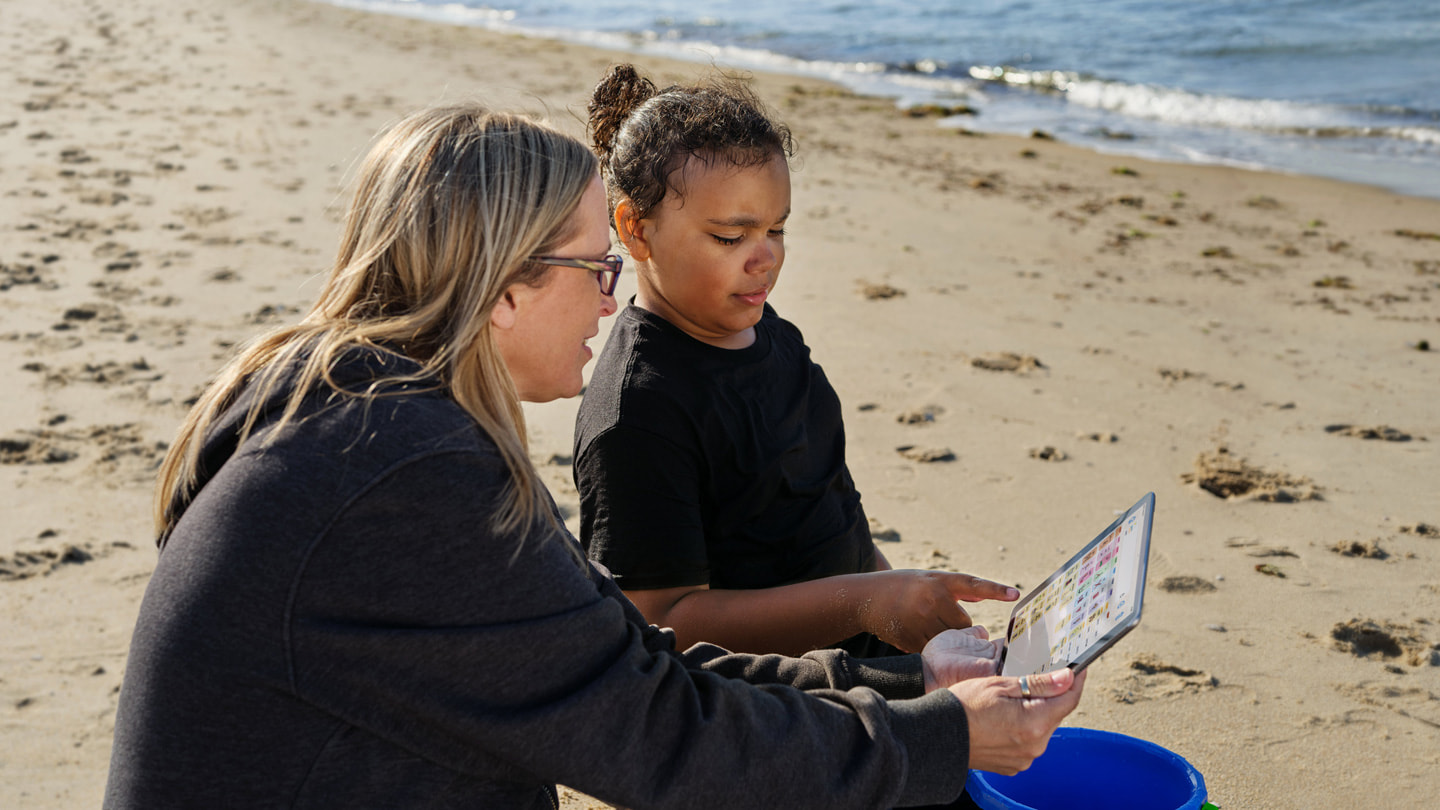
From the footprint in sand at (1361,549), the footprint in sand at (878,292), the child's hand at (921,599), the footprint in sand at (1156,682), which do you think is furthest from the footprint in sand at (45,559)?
the footprint in sand at (1361,549)

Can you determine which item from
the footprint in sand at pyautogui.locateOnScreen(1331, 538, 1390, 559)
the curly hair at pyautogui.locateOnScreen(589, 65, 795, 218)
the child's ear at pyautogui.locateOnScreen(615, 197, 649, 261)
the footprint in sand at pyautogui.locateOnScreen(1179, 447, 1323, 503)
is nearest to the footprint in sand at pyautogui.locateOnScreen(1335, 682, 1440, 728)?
the footprint in sand at pyautogui.locateOnScreen(1331, 538, 1390, 559)

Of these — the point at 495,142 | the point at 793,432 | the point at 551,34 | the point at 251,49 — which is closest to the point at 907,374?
the point at 793,432

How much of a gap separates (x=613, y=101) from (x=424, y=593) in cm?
151

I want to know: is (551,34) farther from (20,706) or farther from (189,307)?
(20,706)

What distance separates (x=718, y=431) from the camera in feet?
7.39

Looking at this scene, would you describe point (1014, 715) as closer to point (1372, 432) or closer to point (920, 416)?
point (920, 416)

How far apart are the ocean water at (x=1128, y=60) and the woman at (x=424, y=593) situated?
9.00 meters

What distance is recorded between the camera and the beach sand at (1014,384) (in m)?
3.05

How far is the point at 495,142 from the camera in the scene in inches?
58.5

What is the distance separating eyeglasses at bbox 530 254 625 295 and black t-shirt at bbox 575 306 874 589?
44 cm

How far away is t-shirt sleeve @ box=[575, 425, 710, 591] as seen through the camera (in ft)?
6.97

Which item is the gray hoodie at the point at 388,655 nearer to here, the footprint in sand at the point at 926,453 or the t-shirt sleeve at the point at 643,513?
the t-shirt sleeve at the point at 643,513

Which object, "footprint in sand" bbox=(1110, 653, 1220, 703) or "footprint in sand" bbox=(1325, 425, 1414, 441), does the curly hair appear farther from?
"footprint in sand" bbox=(1325, 425, 1414, 441)

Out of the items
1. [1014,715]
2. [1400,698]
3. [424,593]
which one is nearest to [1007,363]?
[1400,698]
